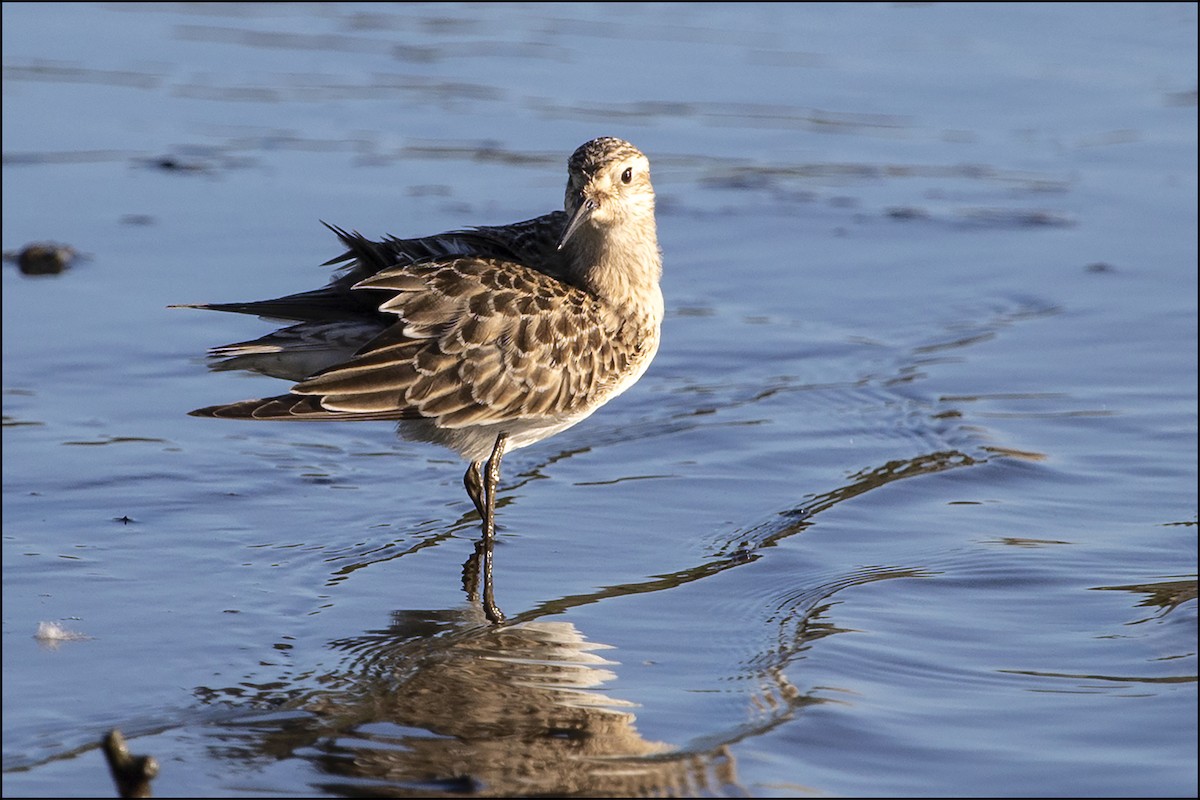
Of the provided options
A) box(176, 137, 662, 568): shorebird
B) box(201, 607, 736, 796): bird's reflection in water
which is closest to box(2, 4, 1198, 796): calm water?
box(201, 607, 736, 796): bird's reflection in water

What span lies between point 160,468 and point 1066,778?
418 cm

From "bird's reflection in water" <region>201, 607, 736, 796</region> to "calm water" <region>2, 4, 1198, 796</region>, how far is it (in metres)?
0.02

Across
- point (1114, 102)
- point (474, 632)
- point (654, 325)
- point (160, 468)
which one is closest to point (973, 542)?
point (654, 325)

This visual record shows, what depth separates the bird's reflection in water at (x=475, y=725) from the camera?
498 centimetres

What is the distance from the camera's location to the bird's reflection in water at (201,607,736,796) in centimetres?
498

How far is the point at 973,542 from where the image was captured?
22.6ft

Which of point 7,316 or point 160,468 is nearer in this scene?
point 160,468

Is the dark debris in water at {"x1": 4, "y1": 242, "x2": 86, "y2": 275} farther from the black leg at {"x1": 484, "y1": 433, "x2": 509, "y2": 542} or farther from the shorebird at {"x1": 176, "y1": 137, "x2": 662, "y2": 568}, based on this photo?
the black leg at {"x1": 484, "y1": 433, "x2": 509, "y2": 542}

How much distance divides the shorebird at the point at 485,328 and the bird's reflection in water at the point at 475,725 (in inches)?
36.9

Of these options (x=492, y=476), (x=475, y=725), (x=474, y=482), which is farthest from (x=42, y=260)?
(x=475, y=725)

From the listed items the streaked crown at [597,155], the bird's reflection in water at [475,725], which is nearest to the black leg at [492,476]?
the bird's reflection in water at [475,725]

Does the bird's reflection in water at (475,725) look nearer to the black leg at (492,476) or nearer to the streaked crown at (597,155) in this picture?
the black leg at (492,476)

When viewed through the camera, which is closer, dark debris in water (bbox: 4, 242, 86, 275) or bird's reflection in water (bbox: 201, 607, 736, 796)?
bird's reflection in water (bbox: 201, 607, 736, 796)

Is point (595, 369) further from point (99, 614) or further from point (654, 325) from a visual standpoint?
point (99, 614)
